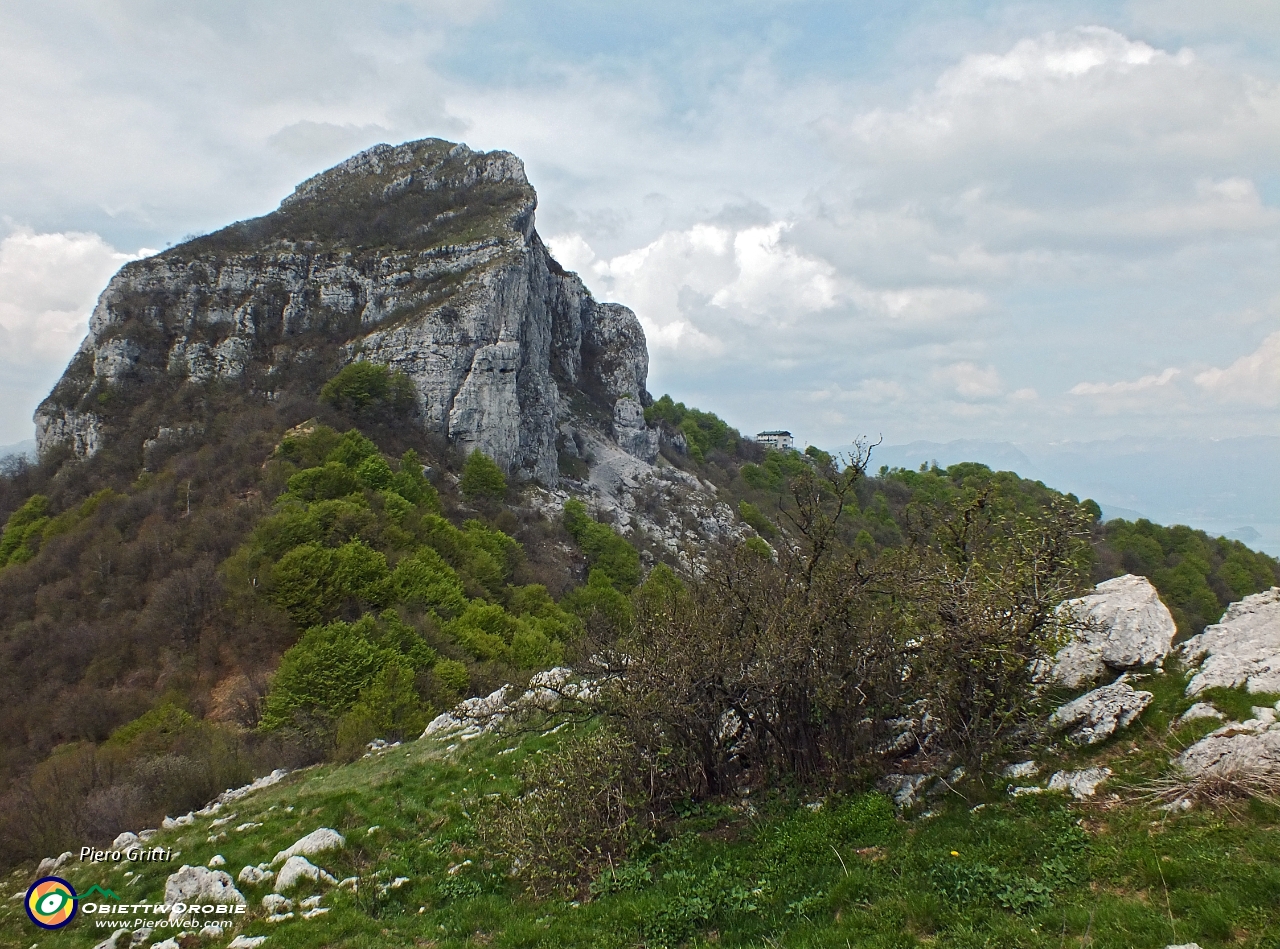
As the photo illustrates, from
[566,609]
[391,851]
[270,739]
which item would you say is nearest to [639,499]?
[566,609]

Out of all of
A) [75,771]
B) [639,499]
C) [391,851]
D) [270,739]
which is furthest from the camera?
[639,499]

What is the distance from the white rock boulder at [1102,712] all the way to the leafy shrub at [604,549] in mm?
44476

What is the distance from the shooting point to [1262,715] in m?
7.34

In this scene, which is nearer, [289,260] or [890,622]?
[890,622]

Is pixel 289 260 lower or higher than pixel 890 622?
higher

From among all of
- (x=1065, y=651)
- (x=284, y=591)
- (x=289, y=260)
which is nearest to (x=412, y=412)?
(x=289, y=260)

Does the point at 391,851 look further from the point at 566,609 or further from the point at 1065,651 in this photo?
the point at 566,609

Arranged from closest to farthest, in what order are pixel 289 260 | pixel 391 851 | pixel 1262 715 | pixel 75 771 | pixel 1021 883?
pixel 1021 883 < pixel 1262 715 < pixel 391 851 < pixel 75 771 < pixel 289 260

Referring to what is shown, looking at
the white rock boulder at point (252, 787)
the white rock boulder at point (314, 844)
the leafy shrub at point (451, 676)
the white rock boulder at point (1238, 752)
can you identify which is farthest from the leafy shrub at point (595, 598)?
the white rock boulder at point (1238, 752)

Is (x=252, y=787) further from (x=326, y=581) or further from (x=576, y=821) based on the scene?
(x=326, y=581)

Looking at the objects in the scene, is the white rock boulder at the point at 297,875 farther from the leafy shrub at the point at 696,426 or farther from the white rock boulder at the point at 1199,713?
the leafy shrub at the point at 696,426

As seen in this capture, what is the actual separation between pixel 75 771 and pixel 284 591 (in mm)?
11342

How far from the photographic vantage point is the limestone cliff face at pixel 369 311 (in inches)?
2542

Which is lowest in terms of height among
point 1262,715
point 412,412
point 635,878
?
point 635,878
